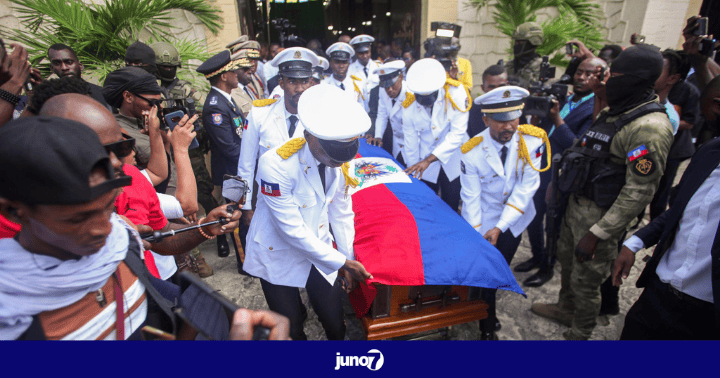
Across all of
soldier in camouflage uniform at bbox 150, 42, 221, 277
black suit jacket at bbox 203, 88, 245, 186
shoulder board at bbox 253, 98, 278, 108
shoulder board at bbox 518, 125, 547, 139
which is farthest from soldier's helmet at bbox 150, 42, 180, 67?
shoulder board at bbox 518, 125, 547, 139

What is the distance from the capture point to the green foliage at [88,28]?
3.90 metres

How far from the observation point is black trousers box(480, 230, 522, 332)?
2.29 metres

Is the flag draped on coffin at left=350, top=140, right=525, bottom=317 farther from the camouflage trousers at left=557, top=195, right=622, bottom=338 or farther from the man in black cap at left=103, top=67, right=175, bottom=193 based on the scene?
the man in black cap at left=103, top=67, right=175, bottom=193

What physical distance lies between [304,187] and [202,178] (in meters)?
2.19

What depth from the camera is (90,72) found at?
4074mm

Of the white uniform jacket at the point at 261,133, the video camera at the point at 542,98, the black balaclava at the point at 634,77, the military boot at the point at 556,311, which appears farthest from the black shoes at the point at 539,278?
the white uniform jacket at the point at 261,133

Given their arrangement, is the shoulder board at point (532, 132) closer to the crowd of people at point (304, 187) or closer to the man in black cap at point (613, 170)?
the crowd of people at point (304, 187)

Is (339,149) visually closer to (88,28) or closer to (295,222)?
(295,222)

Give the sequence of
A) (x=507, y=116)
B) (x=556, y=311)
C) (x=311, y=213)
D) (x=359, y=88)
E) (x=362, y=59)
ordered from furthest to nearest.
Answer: (x=362, y=59)
(x=359, y=88)
(x=556, y=311)
(x=507, y=116)
(x=311, y=213)

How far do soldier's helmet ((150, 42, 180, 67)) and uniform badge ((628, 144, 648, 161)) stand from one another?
3888 millimetres

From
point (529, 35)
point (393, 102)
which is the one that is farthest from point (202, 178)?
point (529, 35)

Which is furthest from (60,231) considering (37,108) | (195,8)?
(195,8)

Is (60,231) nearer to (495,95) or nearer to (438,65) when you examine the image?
(495,95)

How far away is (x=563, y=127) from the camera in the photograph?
9.77 feet
